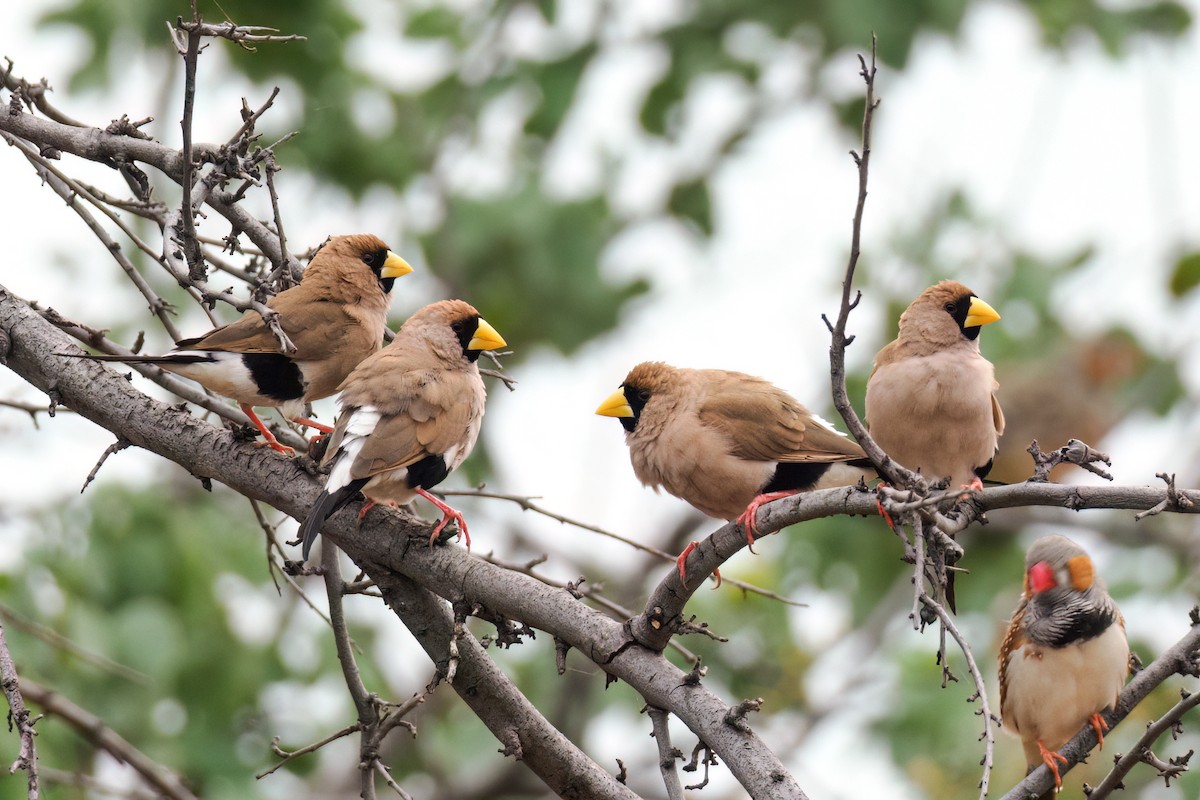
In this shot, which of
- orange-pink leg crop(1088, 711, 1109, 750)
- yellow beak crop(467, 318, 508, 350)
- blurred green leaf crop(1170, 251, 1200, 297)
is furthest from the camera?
blurred green leaf crop(1170, 251, 1200, 297)

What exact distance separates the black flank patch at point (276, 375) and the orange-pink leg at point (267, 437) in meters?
0.11

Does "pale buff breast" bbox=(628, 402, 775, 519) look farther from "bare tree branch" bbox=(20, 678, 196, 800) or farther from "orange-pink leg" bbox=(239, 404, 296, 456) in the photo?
"bare tree branch" bbox=(20, 678, 196, 800)

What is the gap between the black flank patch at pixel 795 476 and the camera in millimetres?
4348

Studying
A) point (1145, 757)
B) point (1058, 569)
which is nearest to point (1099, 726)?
point (1058, 569)

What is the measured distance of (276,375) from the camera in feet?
14.1

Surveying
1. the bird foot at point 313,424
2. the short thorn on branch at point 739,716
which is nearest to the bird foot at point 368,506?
the bird foot at point 313,424

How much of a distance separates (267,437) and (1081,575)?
9.66 feet

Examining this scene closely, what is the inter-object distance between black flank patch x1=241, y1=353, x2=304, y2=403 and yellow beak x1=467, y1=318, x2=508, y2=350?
631mm

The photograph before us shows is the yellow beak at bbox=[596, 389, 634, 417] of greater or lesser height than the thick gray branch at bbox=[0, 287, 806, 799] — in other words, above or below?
above

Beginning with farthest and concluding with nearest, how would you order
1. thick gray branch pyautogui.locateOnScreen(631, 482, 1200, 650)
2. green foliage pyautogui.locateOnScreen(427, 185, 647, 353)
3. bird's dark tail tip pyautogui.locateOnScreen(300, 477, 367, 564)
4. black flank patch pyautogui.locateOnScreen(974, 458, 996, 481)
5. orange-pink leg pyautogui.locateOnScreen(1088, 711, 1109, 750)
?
1. green foliage pyautogui.locateOnScreen(427, 185, 647, 353)
2. black flank patch pyautogui.locateOnScreen(974, 458, 996, 481)
3. orange-pink leg pyautogui.locateOnScreen(1088, 711, 1109, 750)
4. bird's dark tail tip pyautogui.locateOnScreen(300, 477, 367, 564)
5. thick gray branch pyautogui.locateOnScreen(631, 482, 1200, 650)

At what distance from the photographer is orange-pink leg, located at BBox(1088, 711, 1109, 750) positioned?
3.95m

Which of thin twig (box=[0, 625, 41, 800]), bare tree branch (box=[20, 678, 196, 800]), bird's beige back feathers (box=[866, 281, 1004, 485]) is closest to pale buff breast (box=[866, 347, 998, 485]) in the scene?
bird's beige back feathers (box=[866, 281, 1004, 485])

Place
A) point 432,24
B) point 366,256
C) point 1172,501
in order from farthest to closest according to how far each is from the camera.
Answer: point 432,24 → point 366,256 → point 1172,501

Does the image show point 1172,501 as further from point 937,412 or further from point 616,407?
point 616,407
